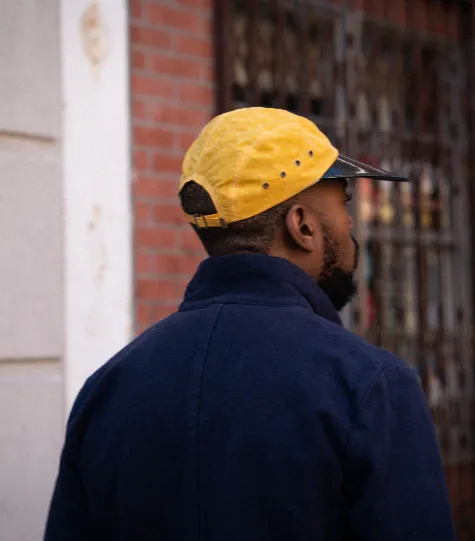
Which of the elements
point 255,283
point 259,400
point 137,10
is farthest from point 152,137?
point 259,400

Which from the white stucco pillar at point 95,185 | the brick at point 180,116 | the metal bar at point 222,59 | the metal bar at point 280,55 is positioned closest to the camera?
the white stucco pillar at point 95,185

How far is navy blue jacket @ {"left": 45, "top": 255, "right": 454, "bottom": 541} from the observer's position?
1.56 meters

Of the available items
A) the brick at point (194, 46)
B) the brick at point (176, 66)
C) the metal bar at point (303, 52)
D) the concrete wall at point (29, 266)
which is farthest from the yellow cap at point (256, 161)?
the metal bar at point (303, 52)

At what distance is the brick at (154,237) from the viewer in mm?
3770

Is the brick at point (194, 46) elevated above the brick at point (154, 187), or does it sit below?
above

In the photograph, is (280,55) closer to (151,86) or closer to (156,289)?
(151,86)

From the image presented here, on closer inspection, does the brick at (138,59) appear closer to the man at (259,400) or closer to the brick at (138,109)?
the brick at (138,109)

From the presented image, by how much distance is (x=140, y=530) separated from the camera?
1.72m

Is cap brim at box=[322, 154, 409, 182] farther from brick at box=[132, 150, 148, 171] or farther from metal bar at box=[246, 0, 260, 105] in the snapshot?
metal bar at box=[246, 0, 260, 105]

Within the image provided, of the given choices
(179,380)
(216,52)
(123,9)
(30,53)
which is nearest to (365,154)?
(216,52)

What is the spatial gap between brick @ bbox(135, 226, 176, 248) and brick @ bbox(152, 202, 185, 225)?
4cm

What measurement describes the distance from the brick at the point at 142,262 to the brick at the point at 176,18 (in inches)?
39.6

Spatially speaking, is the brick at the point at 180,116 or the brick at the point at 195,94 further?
the brick at the point at 195,94

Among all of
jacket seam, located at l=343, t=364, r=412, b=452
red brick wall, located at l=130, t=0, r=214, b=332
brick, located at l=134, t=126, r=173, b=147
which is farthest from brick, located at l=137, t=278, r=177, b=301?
jacket seam, located at l=343, t=364, r=412, b=452
